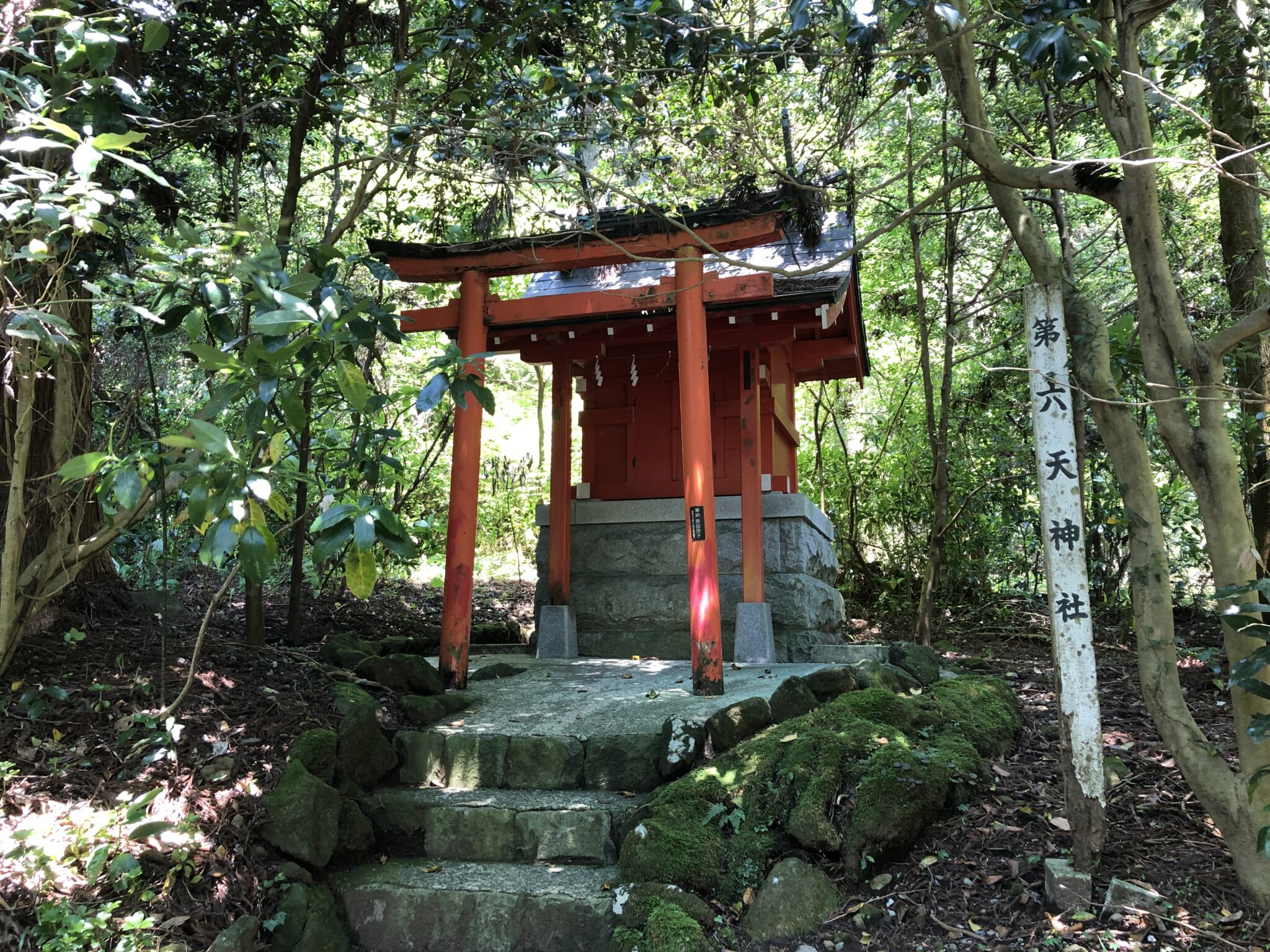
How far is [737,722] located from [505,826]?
54.8 inches

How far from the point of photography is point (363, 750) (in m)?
4.92

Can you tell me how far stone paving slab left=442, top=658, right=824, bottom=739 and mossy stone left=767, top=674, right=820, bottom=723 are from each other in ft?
1.36

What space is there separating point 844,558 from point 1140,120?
8582mm

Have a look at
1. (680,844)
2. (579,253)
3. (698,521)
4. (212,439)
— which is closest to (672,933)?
(680,844)

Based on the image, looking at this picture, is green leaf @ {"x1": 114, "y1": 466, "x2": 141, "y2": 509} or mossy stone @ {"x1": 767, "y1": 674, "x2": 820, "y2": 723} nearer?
green leaf @ {"x1": 114, "y1": 466, "x2": 141, "y2": 509}

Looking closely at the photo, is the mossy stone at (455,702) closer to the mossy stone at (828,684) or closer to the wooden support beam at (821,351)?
the mossy stone at (828,684)

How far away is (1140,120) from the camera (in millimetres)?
3422

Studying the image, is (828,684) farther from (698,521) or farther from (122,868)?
(122,868)

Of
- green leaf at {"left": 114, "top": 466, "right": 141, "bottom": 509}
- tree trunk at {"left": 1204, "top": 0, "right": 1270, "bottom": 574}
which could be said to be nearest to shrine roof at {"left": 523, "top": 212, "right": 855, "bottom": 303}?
tree trunk at {"left": 1204, "top": 0, "right": 1270, "bottom": 574}

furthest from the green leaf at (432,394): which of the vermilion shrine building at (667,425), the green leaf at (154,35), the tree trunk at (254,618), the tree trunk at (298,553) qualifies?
the tree trunk at (298,553)

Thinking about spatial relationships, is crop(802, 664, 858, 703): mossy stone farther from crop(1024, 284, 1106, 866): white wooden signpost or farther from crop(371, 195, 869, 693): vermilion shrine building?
crop(1024, 284, 1106, 866): white wooden signpost

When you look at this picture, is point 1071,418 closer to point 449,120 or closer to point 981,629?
point 449,120

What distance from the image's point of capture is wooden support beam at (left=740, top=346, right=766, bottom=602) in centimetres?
777

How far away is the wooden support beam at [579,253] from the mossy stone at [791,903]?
164 inches
